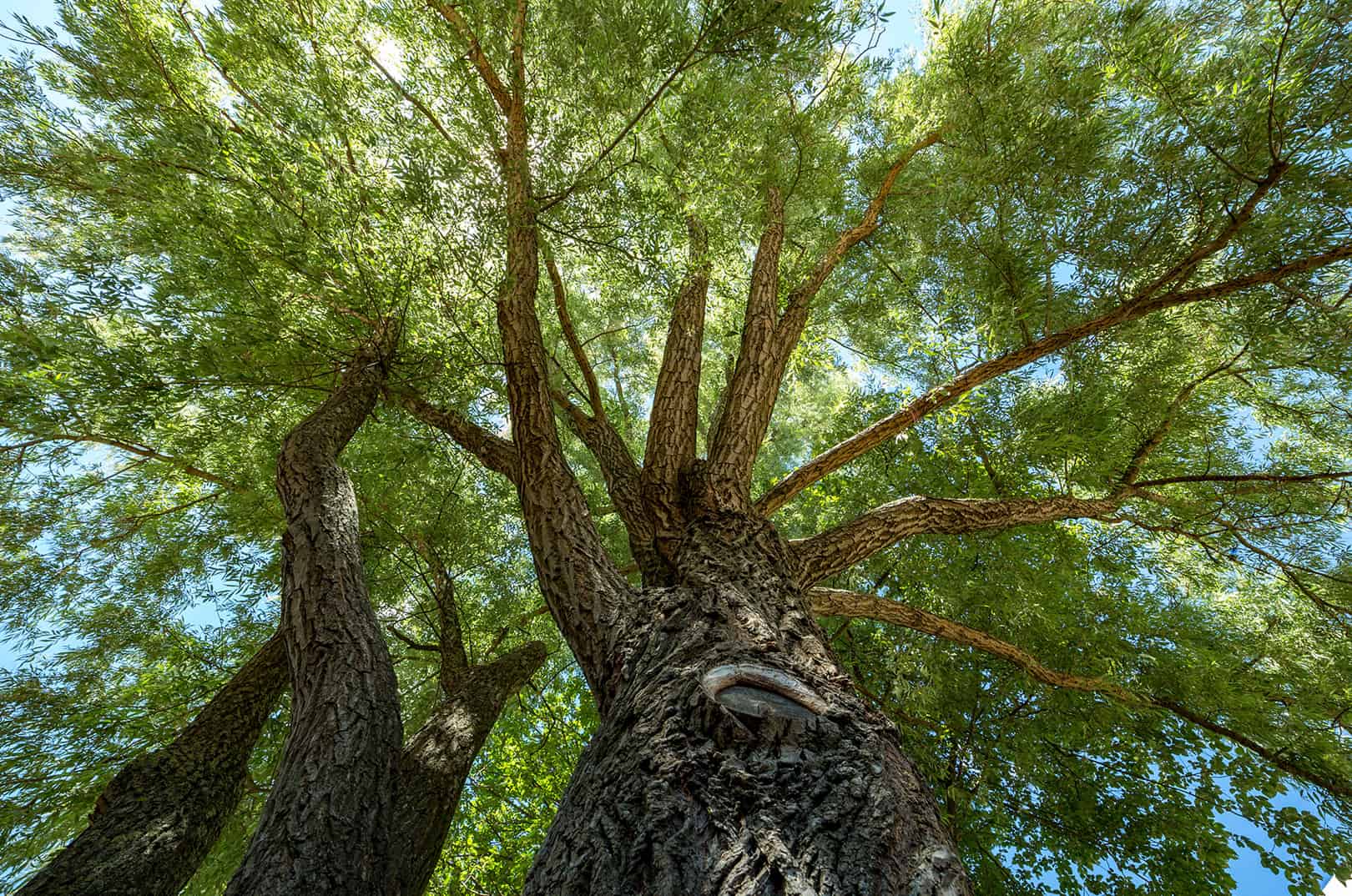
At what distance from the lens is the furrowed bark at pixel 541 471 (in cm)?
211

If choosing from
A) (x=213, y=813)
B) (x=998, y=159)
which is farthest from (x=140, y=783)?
(x=998, y=159)

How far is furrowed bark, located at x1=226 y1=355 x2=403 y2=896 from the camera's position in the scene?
5.05 ft

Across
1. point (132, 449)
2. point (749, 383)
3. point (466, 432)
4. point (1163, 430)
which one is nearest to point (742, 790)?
point (749, 383)

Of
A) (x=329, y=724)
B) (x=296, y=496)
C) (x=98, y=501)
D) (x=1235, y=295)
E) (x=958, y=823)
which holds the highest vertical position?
(x=98, y=501)

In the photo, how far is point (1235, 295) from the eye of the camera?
2.81m

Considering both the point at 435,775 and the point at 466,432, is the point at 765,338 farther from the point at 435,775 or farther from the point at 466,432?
the point at 435,775

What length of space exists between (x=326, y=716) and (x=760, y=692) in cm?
138

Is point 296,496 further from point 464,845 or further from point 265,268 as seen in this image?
point 464,845

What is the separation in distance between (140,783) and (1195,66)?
5.05 m

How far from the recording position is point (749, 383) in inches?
138

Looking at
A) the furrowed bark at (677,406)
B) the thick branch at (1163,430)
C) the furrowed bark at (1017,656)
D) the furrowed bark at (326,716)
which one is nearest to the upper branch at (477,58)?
the furrowed bark at (677,406)

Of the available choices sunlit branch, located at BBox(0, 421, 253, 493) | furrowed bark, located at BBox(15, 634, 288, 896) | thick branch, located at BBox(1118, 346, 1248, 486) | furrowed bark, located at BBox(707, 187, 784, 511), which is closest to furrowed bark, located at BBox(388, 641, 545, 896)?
furrowed bark, located at BBox(15, 634, 288, 896)

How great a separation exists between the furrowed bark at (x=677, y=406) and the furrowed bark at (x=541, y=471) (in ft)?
1.60

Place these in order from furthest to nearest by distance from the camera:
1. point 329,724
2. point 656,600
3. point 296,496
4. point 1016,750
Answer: point 1016,750
point 296,496
point 656,600
point 329,724
